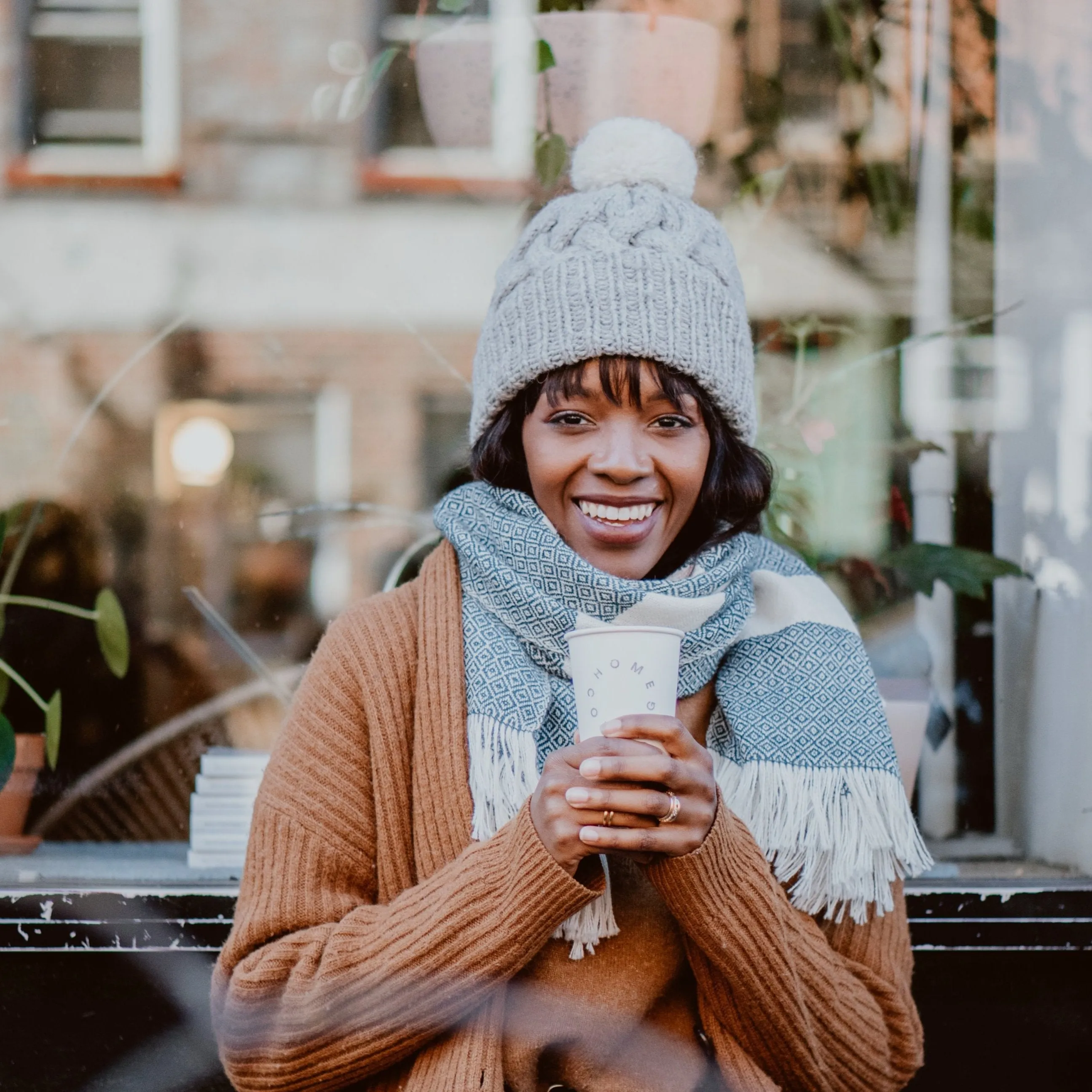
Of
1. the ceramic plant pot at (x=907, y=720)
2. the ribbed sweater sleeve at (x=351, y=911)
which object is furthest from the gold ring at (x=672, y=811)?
the ceramic plant pot at (x=907, y=720)

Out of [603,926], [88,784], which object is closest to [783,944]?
[603,926]

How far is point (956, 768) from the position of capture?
111 inches

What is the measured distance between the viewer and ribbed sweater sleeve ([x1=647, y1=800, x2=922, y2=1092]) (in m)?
1.38

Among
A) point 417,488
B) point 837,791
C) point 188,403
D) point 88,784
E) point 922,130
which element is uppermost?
point 922,130

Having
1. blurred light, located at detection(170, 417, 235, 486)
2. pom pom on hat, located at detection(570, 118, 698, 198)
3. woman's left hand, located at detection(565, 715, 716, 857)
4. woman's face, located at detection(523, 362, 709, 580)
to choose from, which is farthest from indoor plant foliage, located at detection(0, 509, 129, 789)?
woman's left hand, located at detection(565, 715, 716, 857)

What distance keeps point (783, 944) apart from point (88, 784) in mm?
1892

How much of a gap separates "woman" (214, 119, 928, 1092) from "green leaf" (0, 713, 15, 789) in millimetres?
A: 1276

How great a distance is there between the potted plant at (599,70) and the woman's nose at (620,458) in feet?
4.21

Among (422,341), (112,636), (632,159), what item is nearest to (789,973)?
(632,159)

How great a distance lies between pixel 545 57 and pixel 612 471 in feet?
4.80

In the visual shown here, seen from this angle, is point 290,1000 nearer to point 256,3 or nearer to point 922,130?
point 922,130

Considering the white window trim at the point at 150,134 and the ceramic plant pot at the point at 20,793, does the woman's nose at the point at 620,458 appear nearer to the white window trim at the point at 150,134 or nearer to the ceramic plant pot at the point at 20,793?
the ceramic plant pot at the point at 20,793

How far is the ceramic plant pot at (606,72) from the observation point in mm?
2664

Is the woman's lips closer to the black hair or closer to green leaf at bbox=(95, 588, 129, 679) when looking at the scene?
the black hair
